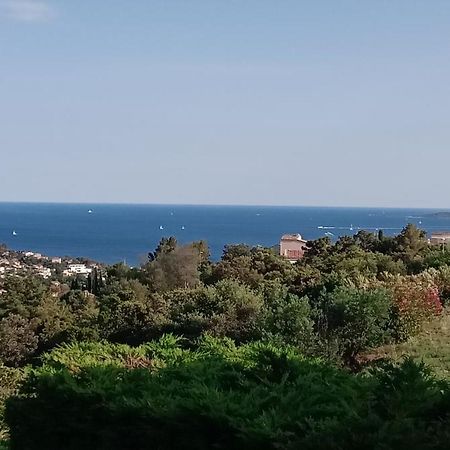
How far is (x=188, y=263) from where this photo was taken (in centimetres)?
2861

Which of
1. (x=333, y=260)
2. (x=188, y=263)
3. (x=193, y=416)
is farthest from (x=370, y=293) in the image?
(x=188, y=263)

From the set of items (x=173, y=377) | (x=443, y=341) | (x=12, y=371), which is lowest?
(x=12, y=371)

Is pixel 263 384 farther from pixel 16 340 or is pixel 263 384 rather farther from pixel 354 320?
pixel 16 340

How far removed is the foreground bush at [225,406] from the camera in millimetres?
3375

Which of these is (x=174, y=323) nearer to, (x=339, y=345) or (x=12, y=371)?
(x=12, y=371)

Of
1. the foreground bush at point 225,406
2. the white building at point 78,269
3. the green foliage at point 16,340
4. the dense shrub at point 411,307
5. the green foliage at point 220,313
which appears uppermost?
the foreground bush at point 225,406

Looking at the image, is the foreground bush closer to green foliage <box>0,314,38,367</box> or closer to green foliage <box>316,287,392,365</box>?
green foliage <box>316,287,392,365</box>

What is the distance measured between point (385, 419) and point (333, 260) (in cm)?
1907

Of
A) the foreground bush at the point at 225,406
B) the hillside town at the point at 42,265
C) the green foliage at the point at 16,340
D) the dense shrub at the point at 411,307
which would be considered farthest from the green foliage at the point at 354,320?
the hillside town at the point at 42,265

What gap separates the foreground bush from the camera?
11.1 feet

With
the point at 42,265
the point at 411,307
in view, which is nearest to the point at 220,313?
the point at 411,307

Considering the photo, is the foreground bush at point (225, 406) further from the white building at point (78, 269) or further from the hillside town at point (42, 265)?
the white building at point (78, 269)

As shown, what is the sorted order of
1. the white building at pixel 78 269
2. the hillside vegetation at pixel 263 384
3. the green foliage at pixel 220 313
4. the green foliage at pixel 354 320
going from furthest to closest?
the white building at pixel 78 269 → the green foliage at pixel 220 313 → the green foliage at pixel 354 320 → the hillside vegetation at pixel 263 384

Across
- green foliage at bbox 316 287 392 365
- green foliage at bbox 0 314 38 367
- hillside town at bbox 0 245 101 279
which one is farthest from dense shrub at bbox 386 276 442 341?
hillside town at bbox 0 245 101 279
